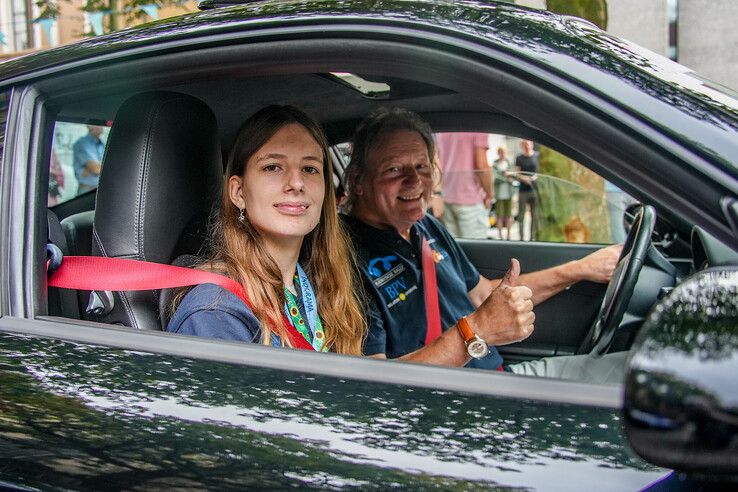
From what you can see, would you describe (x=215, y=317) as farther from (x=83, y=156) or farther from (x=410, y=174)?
(x=83, y=156)

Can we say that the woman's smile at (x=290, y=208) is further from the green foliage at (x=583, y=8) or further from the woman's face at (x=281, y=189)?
the green foliage at (x=583, y=8)

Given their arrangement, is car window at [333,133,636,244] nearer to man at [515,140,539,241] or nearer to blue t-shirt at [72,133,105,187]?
man at [515,140,539,241]

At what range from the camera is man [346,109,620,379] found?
255cm

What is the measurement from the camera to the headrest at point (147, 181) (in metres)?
1.87

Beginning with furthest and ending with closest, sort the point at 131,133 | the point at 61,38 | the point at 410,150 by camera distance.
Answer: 1. the point at 61,38
2. the point at 410,150
3. the point at 131,133

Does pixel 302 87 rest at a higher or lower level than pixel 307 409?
higher

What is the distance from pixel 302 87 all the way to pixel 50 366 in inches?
51.8

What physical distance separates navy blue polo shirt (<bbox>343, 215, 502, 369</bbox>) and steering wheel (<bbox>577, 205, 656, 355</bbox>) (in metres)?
0.32

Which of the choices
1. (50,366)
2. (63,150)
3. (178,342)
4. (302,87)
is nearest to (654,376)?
(178,342)

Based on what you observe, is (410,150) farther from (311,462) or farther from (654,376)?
(654,376)

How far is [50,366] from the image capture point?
137 cm

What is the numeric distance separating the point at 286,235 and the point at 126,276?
424 millimetres

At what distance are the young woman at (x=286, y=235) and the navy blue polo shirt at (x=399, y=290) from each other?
9.2 inches

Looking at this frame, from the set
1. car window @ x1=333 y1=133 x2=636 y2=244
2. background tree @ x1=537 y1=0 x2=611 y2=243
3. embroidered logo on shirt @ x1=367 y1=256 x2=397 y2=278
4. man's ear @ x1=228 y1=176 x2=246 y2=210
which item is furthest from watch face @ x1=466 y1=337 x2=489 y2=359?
background tree @ x1=537 y1=0 x2=611 y2=243
